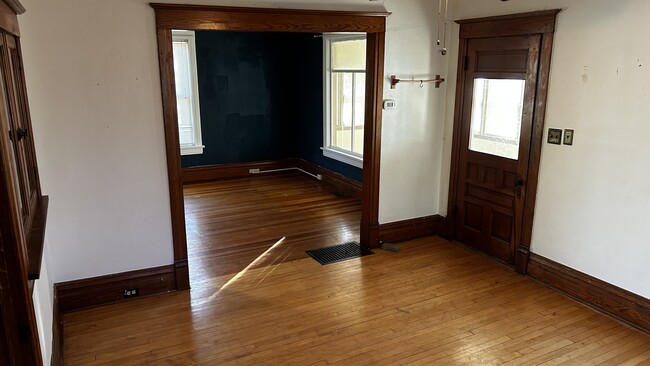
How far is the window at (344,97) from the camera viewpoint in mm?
6316

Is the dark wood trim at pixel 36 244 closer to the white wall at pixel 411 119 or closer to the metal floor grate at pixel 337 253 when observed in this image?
the metal floor grate at pixel 337 253

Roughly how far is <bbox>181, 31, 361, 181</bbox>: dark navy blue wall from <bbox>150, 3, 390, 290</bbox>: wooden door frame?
2293mm

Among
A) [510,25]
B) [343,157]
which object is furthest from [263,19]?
[343,157]

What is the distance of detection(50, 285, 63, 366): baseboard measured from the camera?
8.82ft

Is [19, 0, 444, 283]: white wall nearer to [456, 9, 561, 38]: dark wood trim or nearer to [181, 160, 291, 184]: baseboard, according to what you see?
[456, 9, 561, 38]: dark wood trim

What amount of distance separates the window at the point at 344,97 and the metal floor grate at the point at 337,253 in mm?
1805

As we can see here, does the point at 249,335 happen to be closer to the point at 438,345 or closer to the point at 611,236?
the point at 438,345

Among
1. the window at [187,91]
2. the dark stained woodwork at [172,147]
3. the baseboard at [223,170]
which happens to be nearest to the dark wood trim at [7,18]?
the dark stained woodwork at [172,147]

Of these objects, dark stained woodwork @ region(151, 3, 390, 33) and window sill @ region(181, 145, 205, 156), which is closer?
dark stained woodwork @ region(151, 3, 390, 33)

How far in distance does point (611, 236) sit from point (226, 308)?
3009 mm

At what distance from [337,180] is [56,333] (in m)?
4.60

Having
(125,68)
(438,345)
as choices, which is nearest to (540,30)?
(438,345)

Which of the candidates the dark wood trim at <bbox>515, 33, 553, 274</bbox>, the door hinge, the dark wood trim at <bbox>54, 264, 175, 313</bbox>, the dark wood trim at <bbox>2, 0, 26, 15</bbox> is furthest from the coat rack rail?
the door hinge

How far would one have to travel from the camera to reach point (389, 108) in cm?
458
